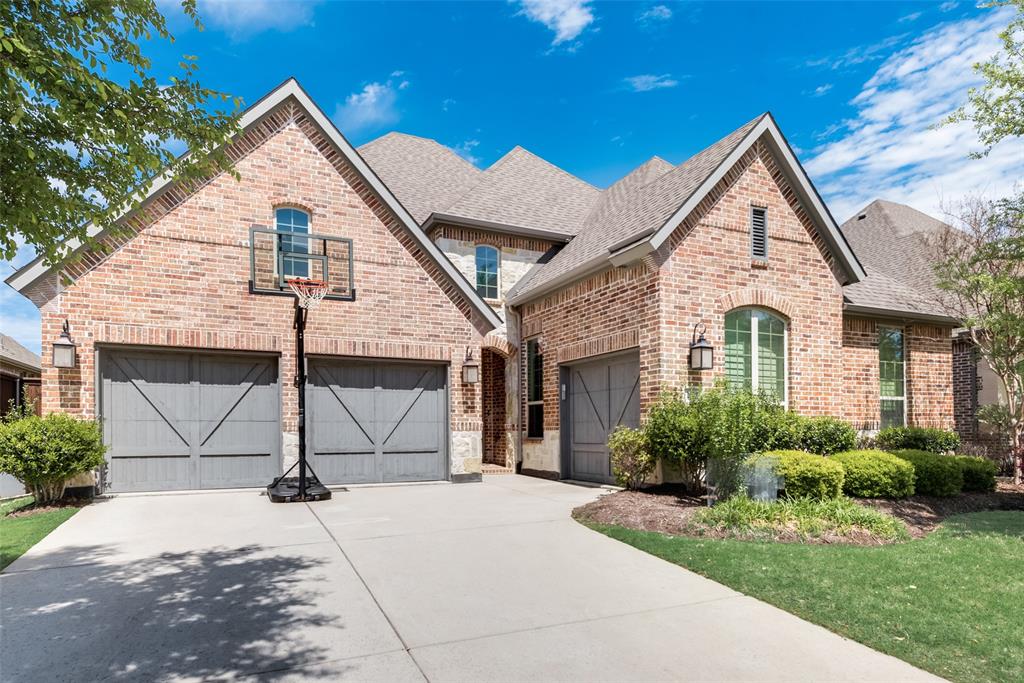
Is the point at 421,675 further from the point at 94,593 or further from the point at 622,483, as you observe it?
the point at 622,483

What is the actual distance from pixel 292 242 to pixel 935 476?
12001 mm

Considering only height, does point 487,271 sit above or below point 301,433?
above

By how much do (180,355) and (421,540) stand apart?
21.8 feet

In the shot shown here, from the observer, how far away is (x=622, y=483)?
10.7m

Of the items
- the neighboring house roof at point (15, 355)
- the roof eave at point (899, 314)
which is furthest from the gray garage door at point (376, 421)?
the neighboring house roof at point (15, 355)

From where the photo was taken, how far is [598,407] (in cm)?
1284

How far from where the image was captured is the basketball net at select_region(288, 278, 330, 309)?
33.8 feet

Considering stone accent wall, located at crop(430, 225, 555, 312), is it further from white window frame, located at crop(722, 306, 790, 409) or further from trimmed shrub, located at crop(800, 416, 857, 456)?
trimmed shrub, located at crop(800, 416, 857, 456)

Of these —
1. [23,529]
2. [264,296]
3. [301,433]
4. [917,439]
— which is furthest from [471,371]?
[917,439]

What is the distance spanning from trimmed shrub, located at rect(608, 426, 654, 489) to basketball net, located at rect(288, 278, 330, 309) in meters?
5.81

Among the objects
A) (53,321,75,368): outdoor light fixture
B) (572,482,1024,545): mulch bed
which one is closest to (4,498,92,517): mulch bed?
(53,321,75,368): outdoor light fixture

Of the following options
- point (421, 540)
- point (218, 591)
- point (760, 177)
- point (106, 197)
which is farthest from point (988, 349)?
point (106, 197)

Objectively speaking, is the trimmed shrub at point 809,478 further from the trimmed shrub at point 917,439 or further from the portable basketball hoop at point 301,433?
the portable basketball hoop at point 301,433

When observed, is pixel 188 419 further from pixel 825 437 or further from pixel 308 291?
pixel 825 437
